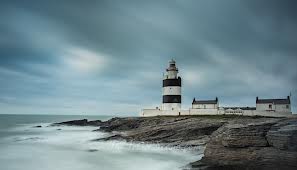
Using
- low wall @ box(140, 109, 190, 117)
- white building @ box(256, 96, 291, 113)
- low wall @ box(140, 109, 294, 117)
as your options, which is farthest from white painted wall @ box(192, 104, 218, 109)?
white building @ box(256, 96, 291, 113)

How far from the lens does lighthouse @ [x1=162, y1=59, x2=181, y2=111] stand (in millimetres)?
34656

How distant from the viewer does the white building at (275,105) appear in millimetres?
31484

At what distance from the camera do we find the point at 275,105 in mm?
31984

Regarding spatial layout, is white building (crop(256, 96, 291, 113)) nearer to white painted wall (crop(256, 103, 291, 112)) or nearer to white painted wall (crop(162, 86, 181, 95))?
white painted wall (crop(256, 103, 291, 112))

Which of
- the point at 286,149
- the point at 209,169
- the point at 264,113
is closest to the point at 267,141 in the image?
the point at 286,149

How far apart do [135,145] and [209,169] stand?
9.47 metres

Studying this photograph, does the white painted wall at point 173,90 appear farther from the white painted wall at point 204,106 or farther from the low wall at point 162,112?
the white painted wall at point 204,106

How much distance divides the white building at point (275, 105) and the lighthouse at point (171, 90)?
30.4 ft

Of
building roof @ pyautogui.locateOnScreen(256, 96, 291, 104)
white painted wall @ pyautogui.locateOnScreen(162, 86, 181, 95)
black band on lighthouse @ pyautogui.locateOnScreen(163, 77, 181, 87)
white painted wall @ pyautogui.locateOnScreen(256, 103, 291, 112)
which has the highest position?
black band on lighthouse @ pyautogui.locateOnScreen(163, 77, 181, 87)

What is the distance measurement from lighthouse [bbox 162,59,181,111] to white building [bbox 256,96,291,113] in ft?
30.4

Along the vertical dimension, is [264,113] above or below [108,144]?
above

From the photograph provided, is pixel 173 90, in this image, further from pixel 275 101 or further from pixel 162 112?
pixel 275 101

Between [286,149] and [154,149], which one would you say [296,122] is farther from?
[154,149]

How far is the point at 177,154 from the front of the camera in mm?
16766
